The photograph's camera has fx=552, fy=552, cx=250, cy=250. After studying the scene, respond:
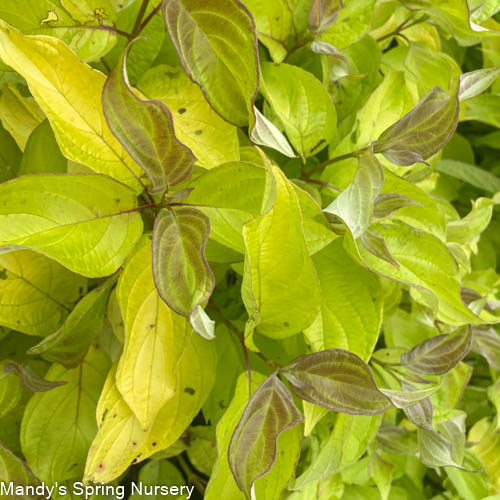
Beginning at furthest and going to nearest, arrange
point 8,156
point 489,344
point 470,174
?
point 470,174 → point 489,344 → point 8,156

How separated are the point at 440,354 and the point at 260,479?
0.50 feet

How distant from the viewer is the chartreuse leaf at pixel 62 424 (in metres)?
0.35

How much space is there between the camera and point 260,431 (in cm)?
29

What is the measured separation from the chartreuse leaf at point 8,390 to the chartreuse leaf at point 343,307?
0.18 m

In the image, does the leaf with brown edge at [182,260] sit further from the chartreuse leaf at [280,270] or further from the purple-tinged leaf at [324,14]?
the purple-tinged leaf at [324,14]

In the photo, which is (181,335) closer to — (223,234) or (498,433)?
(223,234)

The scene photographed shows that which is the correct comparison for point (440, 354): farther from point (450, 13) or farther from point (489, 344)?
point (450, 13)

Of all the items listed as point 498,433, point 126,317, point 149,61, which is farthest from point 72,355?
point 498,433

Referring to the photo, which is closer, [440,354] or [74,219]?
[74,219]

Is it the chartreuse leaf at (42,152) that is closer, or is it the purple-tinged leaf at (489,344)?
the chartreuse leaf at (42,152)

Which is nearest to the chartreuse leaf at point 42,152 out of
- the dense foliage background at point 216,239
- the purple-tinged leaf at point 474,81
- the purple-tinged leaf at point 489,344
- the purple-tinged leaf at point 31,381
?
the dense foliage background at point 216,239

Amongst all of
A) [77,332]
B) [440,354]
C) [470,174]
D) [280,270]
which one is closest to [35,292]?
[77,332]

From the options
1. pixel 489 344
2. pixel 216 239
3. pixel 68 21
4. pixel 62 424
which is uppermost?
pixel 68 21

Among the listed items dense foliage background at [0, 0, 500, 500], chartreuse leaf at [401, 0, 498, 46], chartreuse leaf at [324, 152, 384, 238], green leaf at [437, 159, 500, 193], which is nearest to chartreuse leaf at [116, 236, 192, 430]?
dense foliage background at [0, 0, 500, 500]
